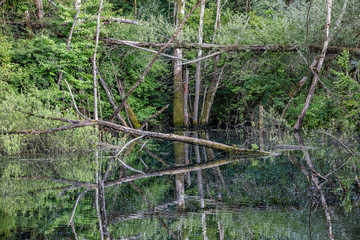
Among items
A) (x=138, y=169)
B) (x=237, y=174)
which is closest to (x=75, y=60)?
(x=138, y=169)

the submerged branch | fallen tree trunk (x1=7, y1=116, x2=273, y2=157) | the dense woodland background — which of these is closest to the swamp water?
the submerged branch

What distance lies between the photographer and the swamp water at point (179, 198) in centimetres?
477

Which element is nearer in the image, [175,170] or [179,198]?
[179,198]

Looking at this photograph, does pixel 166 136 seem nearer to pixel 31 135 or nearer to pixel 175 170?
pixel 175 170

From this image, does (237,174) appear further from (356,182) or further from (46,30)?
(46,30)

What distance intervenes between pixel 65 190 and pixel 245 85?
17144mm

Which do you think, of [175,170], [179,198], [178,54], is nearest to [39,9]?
[178,54]

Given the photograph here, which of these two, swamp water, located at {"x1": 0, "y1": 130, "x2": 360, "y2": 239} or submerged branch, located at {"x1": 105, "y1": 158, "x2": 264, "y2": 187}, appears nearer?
swamp water, located at {"x1": 0, "y1": 130, "x2": 360, "y2": 239}

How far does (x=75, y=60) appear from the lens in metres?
16.9

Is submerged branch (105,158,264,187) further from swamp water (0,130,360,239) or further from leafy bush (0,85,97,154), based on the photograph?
leafy bush (0,85,97,154)

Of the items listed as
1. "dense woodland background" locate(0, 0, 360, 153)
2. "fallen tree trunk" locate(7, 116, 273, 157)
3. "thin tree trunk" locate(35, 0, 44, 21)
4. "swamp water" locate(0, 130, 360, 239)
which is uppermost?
"thin tree trunk" locate(35, 0, 44, 21)

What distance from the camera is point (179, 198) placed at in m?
6.48

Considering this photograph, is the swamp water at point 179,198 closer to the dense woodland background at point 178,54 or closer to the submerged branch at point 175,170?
the submerged branch at point 175,170

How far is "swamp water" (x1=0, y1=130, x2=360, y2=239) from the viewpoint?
15.6 ft
